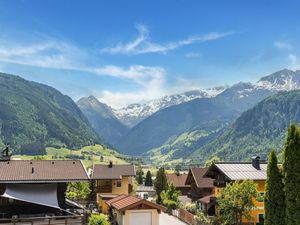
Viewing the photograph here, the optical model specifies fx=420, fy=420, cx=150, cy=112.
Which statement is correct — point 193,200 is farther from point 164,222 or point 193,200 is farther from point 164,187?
point 164,222

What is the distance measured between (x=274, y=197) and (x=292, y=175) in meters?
3.22

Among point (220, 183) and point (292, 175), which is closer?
point (292, 175)

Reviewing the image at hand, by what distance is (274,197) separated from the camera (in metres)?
29.2

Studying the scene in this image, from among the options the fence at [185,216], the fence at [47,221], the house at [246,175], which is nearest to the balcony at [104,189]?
the fence at [185,216]

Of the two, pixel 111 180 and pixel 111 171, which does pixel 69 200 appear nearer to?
pixel 111 180

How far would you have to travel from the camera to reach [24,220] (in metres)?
29.7

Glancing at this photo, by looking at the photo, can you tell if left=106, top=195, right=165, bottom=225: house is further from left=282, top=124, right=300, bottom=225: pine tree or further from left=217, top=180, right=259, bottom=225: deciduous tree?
left=282, top=124, right=300, bottom=225: pine tree

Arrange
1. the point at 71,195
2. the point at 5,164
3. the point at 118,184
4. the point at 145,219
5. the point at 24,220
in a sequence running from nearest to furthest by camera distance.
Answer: the point at 24,220 → the point at 5,164 → the point at 145,219 → the point at 71,195 → the point at 118,184

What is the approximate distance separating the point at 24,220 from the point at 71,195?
3507cm

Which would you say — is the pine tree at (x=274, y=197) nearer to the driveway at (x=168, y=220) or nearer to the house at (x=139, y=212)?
the house at (x=139, y=212)

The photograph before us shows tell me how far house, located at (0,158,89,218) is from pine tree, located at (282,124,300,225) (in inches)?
624

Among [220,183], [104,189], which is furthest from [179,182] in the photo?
[220,183]

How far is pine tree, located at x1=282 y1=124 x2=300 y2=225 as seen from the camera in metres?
26.2

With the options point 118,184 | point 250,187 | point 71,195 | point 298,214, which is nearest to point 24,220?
point 298,214
